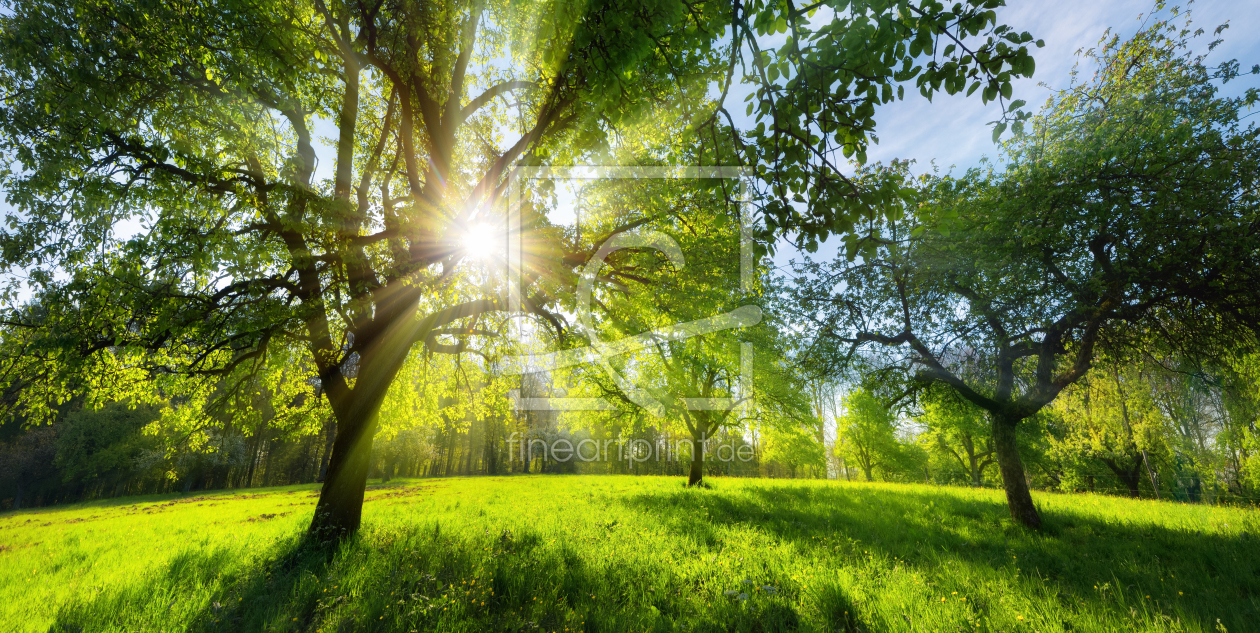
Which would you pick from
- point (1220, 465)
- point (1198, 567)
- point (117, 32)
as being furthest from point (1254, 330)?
point (1220, 465)

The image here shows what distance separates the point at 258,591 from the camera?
5.66 metres

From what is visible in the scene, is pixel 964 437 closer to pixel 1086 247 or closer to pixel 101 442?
pixel 1086 247

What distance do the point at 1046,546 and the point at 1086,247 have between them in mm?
6166

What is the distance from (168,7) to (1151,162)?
1640 cm

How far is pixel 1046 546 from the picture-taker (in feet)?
25.6

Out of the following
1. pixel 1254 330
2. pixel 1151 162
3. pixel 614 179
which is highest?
pixel 614 179

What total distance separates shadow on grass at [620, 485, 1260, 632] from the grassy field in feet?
0.16

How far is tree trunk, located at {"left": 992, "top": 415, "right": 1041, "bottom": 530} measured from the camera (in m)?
9.45

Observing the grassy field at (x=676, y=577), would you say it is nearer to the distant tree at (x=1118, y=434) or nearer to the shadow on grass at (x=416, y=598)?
the shadow on grass at (x=416, y=598)

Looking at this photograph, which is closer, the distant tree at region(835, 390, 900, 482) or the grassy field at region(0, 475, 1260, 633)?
the grassy field at region(0, 475, 1260, 633)

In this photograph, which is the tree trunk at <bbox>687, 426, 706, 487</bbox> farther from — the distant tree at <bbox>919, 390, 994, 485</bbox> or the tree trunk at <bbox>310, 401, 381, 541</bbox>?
the tree trunk at <bbox>310, 401, 381, 541</bbox>

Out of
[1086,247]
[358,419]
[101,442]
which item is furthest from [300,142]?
[101,442]

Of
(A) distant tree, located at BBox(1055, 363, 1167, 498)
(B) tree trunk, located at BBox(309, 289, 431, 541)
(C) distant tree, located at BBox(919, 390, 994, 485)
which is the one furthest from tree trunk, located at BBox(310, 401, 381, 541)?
(A) distant tree, located at BBox(1055, 363, 1167, 498)

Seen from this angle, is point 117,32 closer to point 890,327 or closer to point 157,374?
point 157,374
